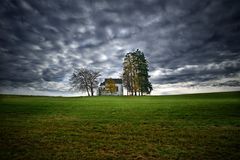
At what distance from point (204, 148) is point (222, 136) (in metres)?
2.65

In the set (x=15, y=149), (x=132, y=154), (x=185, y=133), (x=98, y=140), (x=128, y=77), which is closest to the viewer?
(x=132, y=154)

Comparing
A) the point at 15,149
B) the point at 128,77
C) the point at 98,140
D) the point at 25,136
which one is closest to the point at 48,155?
the point at 15,149

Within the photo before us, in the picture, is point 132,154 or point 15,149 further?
point 15,149

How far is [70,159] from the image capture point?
603 cm

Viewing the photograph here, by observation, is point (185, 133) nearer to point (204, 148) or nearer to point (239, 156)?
point (204, 148)

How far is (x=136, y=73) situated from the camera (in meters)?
72.5

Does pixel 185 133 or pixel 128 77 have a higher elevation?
pixel 128 77

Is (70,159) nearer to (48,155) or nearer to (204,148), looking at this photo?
(48,155)

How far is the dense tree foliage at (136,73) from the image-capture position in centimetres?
7100

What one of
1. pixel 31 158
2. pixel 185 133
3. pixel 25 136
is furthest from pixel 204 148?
pixel 25 136

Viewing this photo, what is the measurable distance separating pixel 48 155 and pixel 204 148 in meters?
5.87

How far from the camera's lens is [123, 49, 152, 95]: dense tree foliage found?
71.0 metres

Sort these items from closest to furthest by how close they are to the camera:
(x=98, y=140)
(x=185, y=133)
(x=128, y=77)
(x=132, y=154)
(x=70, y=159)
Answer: (x=70, y=159) < (x=132, y=154) < (x=98, y=140) < (x=185, y=133) < (x=128, y=77)

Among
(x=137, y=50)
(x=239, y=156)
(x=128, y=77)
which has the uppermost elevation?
(x=137, y=50)
